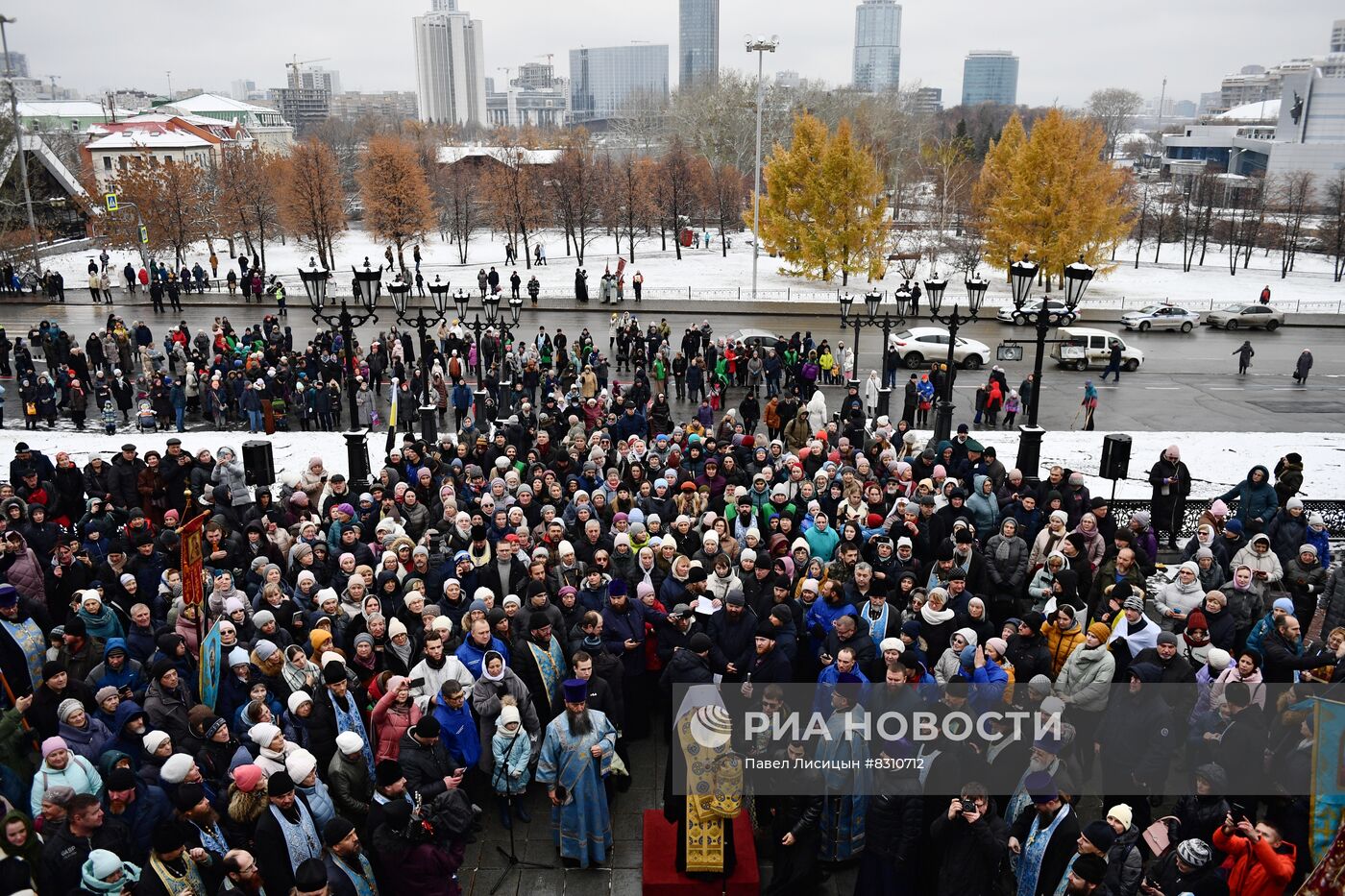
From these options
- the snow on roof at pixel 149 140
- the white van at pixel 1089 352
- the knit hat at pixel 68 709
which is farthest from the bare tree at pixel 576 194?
the knit hat at pixel 68 709

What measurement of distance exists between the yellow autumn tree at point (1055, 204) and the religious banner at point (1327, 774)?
37236 mm

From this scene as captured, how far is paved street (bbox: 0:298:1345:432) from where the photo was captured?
71.8 feet

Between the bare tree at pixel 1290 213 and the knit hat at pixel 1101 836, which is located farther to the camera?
the bare tree at pixel 1290 213

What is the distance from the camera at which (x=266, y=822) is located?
→ 561 cm

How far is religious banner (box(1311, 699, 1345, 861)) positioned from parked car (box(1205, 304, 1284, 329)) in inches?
1368

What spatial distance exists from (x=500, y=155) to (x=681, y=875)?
220 feet

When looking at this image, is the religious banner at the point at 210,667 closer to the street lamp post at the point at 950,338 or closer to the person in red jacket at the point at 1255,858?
the person in red jacket at the point at 1255,858

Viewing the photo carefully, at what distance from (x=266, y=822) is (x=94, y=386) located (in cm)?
2050

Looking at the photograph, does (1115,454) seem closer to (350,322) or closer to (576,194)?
(350,322)

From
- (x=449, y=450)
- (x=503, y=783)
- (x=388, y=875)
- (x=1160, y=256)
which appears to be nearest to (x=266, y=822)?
(x=388, y=875)

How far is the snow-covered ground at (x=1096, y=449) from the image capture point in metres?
15.0

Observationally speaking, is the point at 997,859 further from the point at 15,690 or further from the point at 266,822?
the point at 15,690

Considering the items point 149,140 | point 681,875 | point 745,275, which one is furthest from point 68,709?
point 149,140

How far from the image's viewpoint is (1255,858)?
17.5 feet
